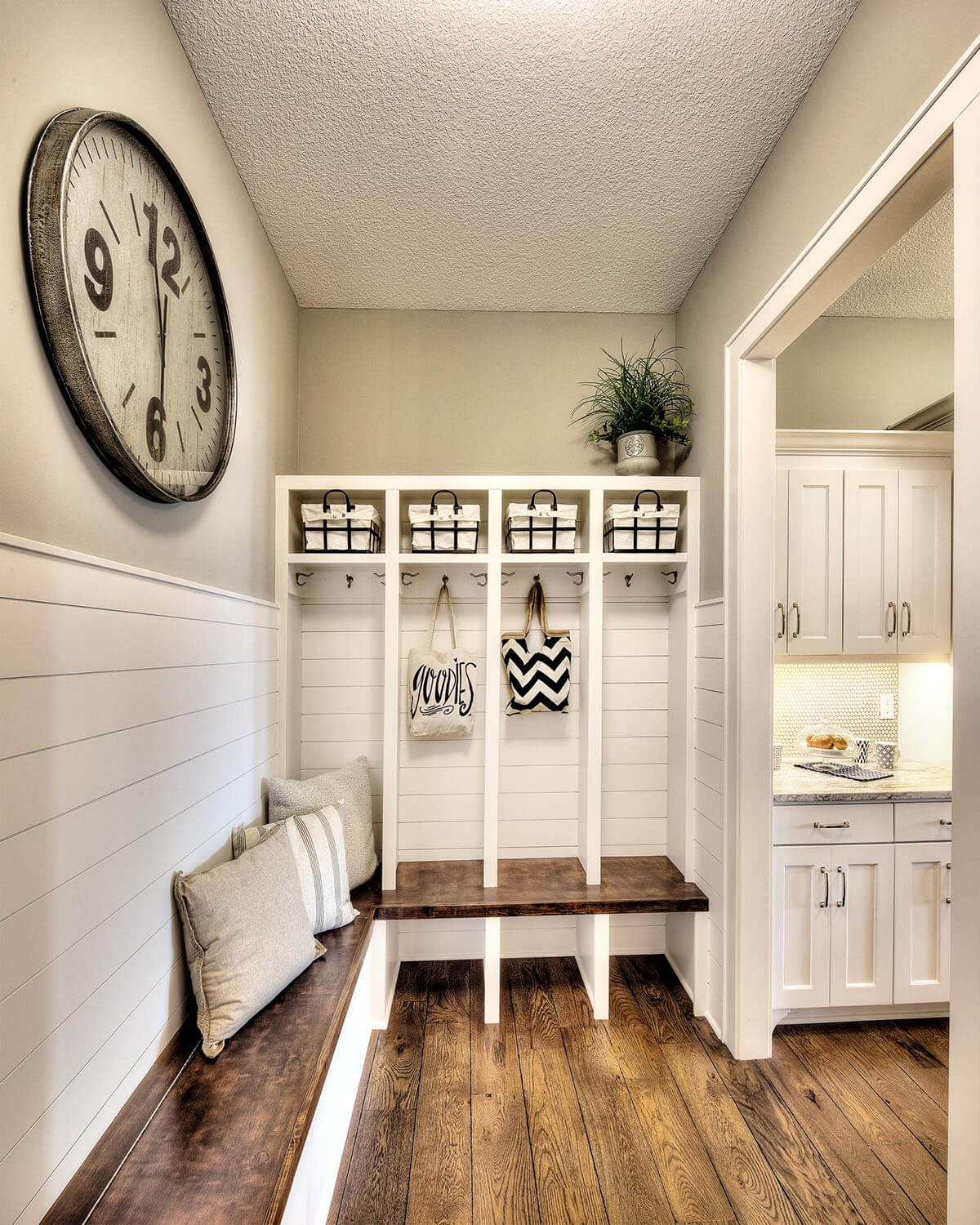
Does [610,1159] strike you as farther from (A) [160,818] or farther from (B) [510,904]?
(A) [160,818]

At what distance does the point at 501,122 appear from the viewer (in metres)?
1.92

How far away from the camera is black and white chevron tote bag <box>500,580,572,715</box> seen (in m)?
2.76

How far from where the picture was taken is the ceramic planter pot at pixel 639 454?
2.75 metres

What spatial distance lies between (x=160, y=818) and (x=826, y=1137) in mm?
1894

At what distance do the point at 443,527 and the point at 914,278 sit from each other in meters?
2.01

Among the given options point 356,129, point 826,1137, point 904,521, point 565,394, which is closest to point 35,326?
point 356,129

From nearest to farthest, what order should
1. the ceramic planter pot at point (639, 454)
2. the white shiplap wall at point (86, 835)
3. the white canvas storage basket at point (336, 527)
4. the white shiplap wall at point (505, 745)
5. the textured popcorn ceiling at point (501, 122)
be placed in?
the white shiplap wall at point (86, 835)
the textured popcorn ceiling at point (501, 122)
the white canvas storage basket at point (336, 527)
the ceramic planter pot at point (639, 454)
the white shiplap wall at point (505, 745)

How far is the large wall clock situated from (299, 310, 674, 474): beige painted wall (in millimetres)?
1060

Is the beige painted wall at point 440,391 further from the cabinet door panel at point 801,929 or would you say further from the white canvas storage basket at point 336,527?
the cabinet door panel at point 801,929

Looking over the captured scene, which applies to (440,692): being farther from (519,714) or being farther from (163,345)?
(163,345)

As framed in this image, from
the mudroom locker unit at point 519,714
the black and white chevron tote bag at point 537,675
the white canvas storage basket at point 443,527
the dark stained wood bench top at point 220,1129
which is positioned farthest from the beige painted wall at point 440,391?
the dark stained wood bench top at point 220,1129

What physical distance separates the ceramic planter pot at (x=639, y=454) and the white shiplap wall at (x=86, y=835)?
5.65ft

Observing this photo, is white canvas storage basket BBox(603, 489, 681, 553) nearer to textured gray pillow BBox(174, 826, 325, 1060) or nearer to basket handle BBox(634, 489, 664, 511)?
basket handle BBox(634, 489, 664, 511)

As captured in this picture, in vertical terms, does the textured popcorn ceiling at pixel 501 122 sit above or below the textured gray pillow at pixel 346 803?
above
